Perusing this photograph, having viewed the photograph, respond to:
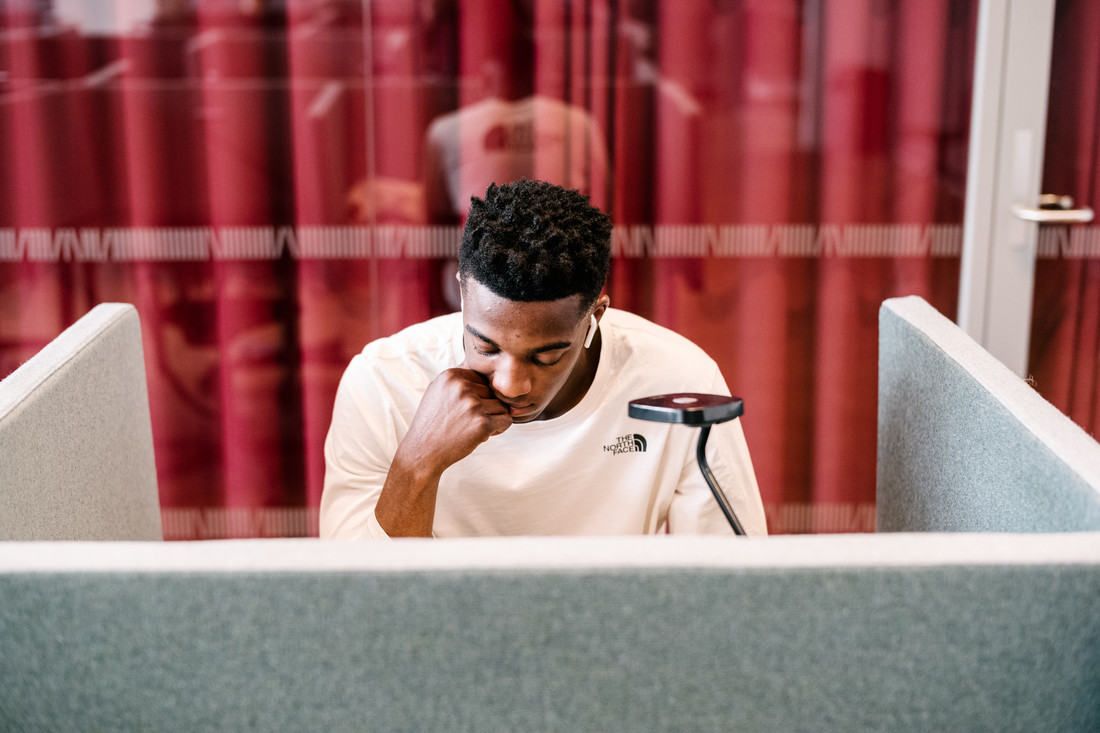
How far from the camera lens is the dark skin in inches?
47.8

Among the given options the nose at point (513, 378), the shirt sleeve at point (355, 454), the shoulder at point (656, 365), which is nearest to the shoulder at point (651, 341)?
the shoulder at point (656, 365)

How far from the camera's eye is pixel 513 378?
4.00ft

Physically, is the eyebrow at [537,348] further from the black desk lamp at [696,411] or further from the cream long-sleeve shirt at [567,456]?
the black desk lamp at [696,411]

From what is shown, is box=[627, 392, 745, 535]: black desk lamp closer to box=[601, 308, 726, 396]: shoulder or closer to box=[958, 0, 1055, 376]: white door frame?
box=[601, 308, 726, 396]: shoulder

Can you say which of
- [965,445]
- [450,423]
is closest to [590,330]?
[450,423]

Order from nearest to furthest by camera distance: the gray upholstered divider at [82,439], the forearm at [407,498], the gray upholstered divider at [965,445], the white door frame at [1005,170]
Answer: the gray upholstered divider at [965,445]
the gray upholstered divider at [82,439]
the forearm at [407,498]
the white door frame at [1005,170]

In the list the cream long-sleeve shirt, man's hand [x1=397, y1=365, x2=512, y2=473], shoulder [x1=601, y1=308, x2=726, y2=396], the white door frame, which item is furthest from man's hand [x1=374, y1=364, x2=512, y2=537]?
the white door frame

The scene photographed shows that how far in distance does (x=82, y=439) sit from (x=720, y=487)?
79 centimetres

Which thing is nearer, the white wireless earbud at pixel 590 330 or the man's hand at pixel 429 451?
the man's hand at pixel 429 451

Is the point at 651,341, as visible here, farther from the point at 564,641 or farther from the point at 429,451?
the point at 564,641

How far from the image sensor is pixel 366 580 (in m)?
0.66

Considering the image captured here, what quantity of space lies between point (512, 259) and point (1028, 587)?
71cm

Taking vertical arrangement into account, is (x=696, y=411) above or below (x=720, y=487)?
above

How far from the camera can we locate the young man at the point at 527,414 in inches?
48.0
